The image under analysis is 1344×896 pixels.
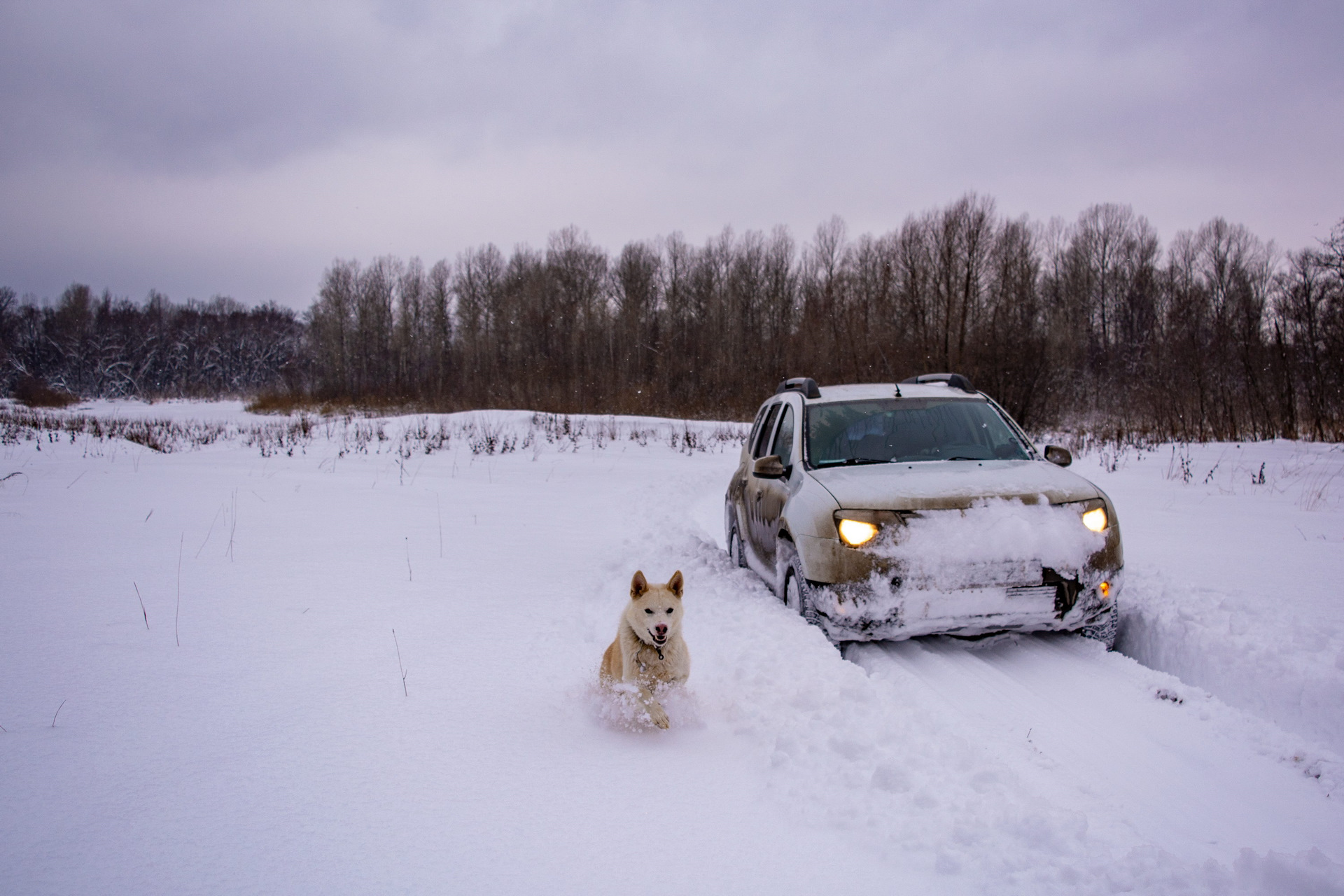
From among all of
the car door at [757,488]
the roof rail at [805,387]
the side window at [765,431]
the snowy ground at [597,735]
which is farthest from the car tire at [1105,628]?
the side window at [765,431]

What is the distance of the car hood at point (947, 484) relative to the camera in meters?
4.20

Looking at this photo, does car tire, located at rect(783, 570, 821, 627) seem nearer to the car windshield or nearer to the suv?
the suv

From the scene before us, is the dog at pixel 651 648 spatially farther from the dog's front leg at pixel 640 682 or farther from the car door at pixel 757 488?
the car door at pixel 757 488

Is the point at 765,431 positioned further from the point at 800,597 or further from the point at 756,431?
the point at 800,597

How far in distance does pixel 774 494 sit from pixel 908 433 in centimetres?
118

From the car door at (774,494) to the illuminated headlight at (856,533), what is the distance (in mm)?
941

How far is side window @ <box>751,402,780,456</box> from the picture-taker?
671 cm

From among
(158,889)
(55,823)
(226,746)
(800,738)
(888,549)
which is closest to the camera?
(158,889)

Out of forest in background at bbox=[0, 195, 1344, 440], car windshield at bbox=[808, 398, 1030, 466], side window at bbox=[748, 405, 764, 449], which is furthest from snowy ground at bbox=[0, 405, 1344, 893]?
forest in background at bbox=[0, 195, 1344, 440]

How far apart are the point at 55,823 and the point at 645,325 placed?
161 feet

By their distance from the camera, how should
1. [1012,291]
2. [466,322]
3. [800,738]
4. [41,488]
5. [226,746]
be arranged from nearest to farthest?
[226,746] < [800,738] < [41,488] < [1012,291] < [466,322]

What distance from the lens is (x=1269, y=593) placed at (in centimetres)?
505

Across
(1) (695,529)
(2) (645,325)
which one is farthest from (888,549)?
(2) (645,325)

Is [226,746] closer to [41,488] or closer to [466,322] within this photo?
[41,488]
